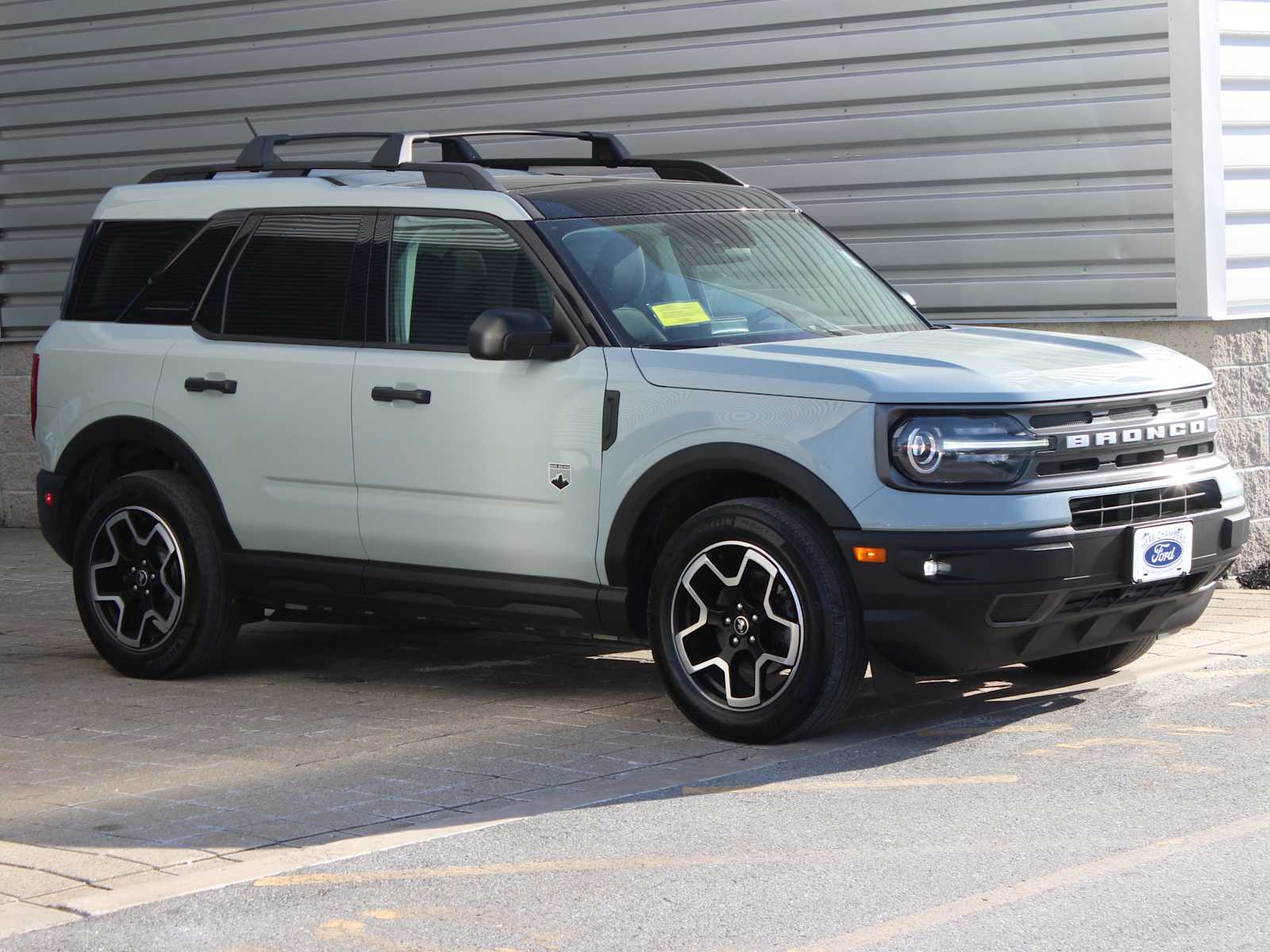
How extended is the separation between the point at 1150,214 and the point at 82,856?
6.74 metres

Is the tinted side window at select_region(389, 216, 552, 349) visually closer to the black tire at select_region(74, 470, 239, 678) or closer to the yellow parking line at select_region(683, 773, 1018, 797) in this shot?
the black tire at select_region(74, 470, 239, 678)

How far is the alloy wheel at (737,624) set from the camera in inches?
251

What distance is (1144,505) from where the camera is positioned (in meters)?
6.45

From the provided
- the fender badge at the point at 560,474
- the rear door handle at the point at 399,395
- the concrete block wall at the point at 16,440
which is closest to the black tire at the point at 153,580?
the rear door handle at the point at 399,395

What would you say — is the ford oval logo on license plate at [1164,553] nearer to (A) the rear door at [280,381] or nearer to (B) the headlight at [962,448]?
(B) the headlight at [962,448]

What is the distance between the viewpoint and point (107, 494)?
805 centimetres

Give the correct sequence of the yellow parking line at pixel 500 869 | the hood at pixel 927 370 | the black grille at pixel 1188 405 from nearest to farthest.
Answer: the yellow parking line at pixel 500 869, the hood at pixel 927 370, the black grille at pixel 1188 405

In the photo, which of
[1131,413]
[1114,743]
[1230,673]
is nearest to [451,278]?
[1131,413]

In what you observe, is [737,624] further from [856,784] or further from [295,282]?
[295,282]

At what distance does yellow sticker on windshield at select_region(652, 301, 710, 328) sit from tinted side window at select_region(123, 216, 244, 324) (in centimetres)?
204

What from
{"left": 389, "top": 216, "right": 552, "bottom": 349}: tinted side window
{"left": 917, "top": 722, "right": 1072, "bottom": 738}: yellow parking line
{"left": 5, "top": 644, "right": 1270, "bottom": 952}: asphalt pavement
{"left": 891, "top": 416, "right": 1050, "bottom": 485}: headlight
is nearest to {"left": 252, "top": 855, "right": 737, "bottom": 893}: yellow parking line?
{"left": 5, "top": 644, "right": 1270, "bottom": 952}: asphalt pavement

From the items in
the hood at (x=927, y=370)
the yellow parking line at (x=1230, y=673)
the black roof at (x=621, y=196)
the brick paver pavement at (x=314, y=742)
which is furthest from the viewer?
the yellow parking line at (x=1230, y=673)

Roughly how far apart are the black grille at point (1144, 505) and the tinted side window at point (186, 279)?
3.69 m

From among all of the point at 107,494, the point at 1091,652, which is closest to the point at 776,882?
the point at 1091,652
